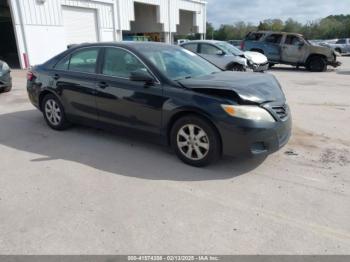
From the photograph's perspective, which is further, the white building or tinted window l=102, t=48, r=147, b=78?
the white building

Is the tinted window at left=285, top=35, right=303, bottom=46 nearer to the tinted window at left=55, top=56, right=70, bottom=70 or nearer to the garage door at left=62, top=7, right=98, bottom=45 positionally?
the garage door at left=62, top=7, right=98, bottom=45

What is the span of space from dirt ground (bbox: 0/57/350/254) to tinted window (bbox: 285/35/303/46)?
11816mm

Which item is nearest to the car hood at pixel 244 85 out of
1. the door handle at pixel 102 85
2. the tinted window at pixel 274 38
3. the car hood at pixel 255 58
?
the door handle at pixel 102 85

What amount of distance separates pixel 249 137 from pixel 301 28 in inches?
2828

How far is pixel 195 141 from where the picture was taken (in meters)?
4.10

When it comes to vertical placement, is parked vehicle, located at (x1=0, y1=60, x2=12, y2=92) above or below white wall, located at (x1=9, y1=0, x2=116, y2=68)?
below

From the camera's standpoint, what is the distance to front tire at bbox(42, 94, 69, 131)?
18.6ft

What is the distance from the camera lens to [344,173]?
13.0 ft

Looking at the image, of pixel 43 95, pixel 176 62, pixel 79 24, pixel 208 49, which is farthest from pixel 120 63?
pixel 79 24

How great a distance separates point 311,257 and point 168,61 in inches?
126

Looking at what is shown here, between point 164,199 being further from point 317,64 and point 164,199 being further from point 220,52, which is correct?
point 317,64

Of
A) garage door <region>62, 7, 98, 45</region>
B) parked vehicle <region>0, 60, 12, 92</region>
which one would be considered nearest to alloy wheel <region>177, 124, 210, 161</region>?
parked vehicle <region>0, 60, 12, 92</region>

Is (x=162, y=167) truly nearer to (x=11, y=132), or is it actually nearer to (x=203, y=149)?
(x=203, y=149)

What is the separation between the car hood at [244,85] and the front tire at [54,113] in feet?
8.40
